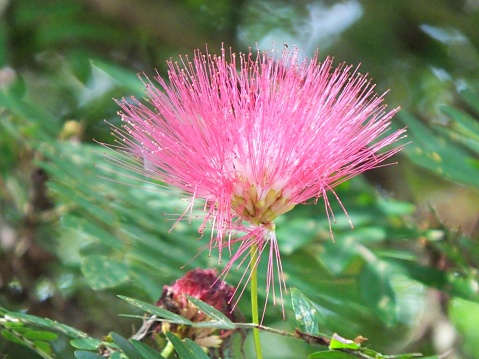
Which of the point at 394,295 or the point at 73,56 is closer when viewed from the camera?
the point at 394,295

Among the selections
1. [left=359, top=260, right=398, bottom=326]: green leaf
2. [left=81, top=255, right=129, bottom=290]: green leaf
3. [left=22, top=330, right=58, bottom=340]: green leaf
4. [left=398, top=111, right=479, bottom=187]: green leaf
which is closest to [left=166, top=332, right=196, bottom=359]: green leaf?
[left=22, top=330, right=58, bottom=340]: green leaf

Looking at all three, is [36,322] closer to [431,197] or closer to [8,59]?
[8,59]

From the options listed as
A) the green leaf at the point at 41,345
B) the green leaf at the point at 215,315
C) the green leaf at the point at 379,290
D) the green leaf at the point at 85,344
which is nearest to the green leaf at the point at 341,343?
the green leaf at the point at 215,315

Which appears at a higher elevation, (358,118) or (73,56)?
(73,56)

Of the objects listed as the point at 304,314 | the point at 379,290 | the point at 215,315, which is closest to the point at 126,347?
the point at 215,315

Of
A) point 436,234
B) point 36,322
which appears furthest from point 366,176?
point 36,322

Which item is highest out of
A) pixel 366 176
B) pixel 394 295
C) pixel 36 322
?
pixel 366 176

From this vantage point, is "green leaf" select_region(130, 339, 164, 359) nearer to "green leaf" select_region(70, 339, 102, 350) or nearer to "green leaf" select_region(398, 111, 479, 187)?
"green leaf" select_region(70, 339, 102, 350)

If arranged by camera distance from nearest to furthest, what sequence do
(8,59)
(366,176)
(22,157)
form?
(22,157), (8,59), (366,176)
